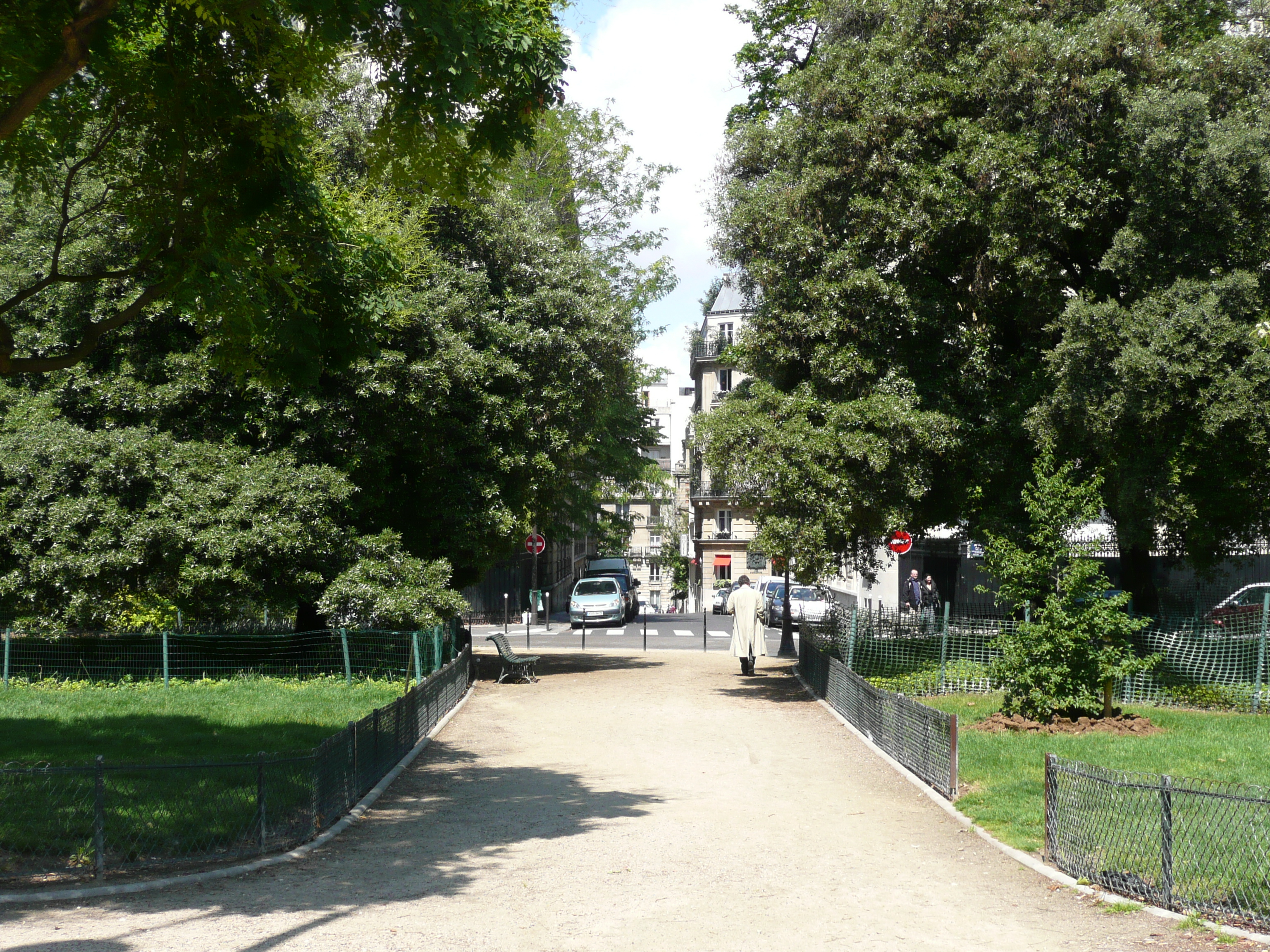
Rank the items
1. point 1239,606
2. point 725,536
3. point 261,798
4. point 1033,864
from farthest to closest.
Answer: point 725,536 → point 1239,606 → point 261,798 → point 1033,864

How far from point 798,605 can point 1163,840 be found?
28941 mm

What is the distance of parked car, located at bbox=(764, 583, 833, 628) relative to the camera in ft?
113

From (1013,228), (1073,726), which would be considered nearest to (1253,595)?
(1013,228)

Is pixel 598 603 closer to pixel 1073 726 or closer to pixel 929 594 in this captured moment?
pixel 929 594

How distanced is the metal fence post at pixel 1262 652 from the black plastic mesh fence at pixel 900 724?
5474 mm

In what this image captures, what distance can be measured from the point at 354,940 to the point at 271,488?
43.2 feet

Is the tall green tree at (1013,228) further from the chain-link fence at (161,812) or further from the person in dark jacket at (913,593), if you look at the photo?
the chain-link fence at (161,812)

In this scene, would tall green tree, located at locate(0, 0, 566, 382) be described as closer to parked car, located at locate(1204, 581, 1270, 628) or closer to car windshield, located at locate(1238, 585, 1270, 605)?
parked car, located at locate(1204, 581, 1270, 628)

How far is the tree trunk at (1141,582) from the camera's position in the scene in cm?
2039

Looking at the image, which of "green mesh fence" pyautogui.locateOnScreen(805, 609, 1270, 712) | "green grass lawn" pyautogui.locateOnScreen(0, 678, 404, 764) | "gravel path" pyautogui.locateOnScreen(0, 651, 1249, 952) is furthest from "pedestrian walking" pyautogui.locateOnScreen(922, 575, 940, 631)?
"gravel path" pyautogui.locateOnScreen(0, 651, 1249, 952)

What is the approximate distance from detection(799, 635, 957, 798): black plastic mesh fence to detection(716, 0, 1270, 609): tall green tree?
4.52 metres

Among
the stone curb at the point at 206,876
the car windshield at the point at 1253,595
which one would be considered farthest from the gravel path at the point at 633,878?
the car windshield at the point at 1253,595

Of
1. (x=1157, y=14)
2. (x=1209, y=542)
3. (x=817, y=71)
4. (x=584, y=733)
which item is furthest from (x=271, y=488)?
(x=1157, y=14)

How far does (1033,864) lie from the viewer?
8.02 meters
